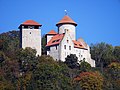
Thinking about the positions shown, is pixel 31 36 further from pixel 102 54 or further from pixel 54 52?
pixel 102 54

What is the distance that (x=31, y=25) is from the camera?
247ft

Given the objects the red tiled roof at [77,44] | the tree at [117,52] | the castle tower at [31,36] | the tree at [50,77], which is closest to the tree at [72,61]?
the red tiled roof at [77,44]

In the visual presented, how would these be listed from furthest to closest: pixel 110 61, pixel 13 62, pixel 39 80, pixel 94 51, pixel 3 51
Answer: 1. pixel 94 51
2. pixel 110 61
3. pixel 3 51
4. pixel 13 62
5. pixel 39 80

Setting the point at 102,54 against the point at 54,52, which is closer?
the point at 54,52

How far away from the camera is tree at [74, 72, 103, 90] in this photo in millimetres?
66250

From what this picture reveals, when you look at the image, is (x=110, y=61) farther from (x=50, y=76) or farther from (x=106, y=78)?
(x=50, y=76)

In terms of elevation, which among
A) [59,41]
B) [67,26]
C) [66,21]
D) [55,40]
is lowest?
[59,41]

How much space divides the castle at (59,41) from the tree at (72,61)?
1176mm

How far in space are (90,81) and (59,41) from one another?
31.0 ft

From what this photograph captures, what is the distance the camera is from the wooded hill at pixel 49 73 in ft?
209

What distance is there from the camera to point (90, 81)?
2640 inches

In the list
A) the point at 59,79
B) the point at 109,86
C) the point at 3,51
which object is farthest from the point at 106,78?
the point at 3,51

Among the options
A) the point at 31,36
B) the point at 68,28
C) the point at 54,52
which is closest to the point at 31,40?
the point at 31,36

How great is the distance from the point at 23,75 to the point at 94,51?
20.4 metres
